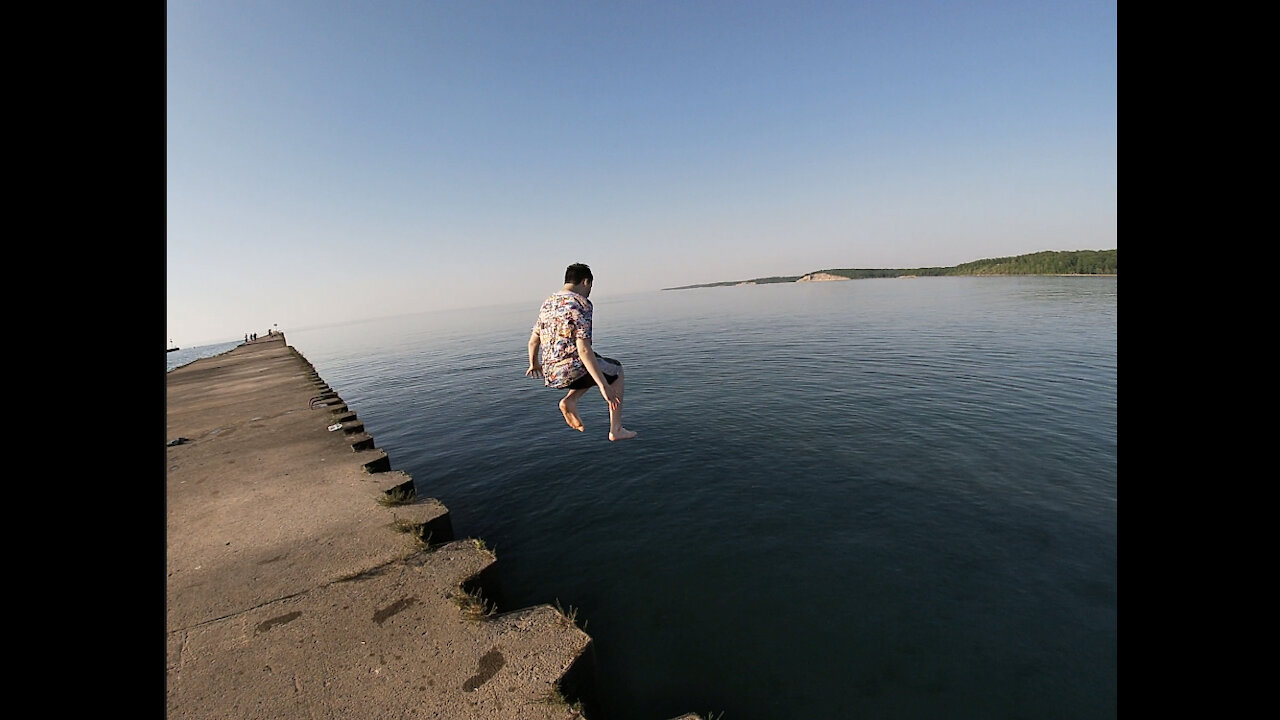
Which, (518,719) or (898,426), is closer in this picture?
(518,719)

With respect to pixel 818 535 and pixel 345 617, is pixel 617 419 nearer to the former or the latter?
pixel 345 617

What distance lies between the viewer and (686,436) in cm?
1355

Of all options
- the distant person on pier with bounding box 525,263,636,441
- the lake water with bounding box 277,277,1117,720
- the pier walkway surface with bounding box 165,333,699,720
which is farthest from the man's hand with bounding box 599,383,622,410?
the lake water with bounding box 277,277,1117,720

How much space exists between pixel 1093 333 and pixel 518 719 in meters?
38.7

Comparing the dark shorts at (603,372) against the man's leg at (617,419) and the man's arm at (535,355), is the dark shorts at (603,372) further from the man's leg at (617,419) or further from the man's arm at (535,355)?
the man's arm at (535,355)

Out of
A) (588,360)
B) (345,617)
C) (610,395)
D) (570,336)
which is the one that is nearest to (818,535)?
(610,395)

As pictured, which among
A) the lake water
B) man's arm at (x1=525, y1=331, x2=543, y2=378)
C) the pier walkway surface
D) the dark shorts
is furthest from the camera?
man's arm at (x1=525, y1=331, x2=543, y2=378)

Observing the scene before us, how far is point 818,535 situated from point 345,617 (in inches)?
276

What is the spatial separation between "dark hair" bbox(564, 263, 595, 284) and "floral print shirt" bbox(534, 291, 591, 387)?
0.24 meters

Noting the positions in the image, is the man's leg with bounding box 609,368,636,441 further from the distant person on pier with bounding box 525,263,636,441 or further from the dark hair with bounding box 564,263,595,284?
the dark hair with bounding box 564,263,595,284

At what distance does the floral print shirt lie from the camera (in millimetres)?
5176

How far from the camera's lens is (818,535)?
25.3 ft
